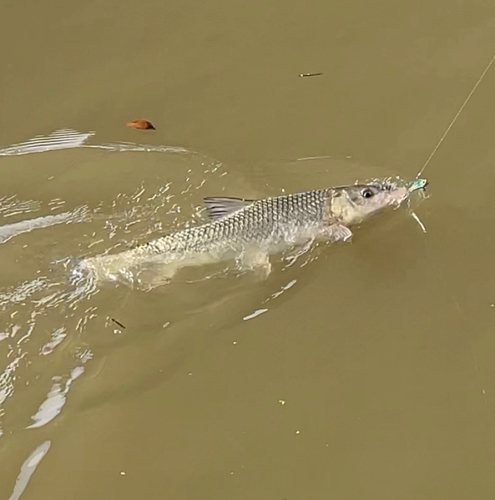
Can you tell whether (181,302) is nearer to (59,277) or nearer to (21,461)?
(59,277)

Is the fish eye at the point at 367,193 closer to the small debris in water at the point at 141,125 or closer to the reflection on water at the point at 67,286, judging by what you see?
the reflection on water at the point at 67,286

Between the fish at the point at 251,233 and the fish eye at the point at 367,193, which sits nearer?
the fish at the point at 251,233

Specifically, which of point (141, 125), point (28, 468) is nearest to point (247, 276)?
point (141, 125)

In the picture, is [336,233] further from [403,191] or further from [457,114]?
[457,114]

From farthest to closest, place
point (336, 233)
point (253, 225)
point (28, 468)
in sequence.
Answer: point (336, 233) → point (253, 225) → point (28, 468)

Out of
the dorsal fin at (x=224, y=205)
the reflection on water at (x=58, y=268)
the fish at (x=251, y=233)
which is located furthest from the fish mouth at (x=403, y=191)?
the reflection on water at (x=58, y=268)

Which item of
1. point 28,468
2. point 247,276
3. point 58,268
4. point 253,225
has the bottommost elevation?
point 28,468

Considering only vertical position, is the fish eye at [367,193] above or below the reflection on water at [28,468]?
above
